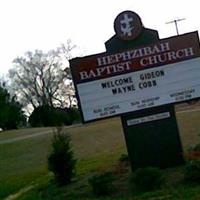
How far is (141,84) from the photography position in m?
15.3

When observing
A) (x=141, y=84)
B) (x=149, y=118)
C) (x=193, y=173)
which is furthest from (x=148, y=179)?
(x=141, y=84)

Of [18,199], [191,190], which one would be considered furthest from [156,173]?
[18,199]

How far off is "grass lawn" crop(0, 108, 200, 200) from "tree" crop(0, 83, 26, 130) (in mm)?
42340

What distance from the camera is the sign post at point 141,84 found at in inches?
599

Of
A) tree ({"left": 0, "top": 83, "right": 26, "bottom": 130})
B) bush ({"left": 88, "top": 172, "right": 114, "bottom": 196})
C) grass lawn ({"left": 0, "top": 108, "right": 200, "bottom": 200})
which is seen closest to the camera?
bush ({"left": 88, "top": 172, "right": 114, "bottom": 196})

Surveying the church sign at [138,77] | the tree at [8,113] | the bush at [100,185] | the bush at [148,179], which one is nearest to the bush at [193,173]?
the bush at [148,179]

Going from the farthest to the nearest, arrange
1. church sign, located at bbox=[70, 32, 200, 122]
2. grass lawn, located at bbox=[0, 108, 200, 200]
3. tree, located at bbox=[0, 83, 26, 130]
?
1. tree, located at bbox=[0, 83, 26, 130]
2. church sign, located at bbox=[70, 32, 200, 122]
3. grass lawn, located at bbox=[0, 108, 200, 200]

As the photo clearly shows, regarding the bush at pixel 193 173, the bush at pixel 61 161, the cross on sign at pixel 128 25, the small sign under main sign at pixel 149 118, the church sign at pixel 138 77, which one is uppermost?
the cross on sign at pixel 128 25

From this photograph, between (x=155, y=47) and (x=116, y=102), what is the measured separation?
1615 mm

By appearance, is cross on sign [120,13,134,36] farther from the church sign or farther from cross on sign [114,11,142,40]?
the church sign

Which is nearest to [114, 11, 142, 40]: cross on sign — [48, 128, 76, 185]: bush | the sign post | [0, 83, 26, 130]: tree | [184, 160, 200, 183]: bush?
the sign post

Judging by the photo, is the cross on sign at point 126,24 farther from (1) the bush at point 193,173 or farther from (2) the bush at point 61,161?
(1) the bush at point 193,173

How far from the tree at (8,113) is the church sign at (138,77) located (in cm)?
7074

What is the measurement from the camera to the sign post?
49.9 feet
